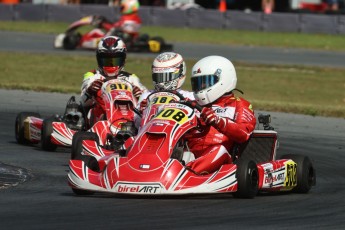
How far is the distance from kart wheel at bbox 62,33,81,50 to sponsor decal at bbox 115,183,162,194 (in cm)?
1960

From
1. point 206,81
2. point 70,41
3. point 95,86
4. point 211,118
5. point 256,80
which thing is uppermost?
point 206,81

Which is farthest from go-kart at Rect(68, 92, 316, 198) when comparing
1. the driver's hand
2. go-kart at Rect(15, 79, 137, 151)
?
go-kart at Rect(15, 79, 137, 151)

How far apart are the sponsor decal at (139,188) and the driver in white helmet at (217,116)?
579 millimetres

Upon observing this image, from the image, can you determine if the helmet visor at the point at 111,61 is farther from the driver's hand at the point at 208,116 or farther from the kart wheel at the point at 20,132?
the driver's hand at the point at 208,116

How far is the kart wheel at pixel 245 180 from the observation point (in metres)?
8.54

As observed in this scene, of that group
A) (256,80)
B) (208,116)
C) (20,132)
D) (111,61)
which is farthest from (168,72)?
(256,80)

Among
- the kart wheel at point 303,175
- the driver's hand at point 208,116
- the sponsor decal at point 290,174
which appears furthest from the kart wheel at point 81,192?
the kart wheel at point 303,175

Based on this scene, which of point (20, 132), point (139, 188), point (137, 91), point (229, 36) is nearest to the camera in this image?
point (139, 188)

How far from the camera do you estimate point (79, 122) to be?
12.5 meters

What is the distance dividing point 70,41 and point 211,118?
19367 mm

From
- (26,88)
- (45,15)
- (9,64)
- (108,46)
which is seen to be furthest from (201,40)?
(108,46)

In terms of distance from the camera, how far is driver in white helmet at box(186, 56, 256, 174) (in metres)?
8.95

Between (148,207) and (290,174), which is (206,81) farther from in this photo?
(148,207)

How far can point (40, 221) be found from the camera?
7.34 m
